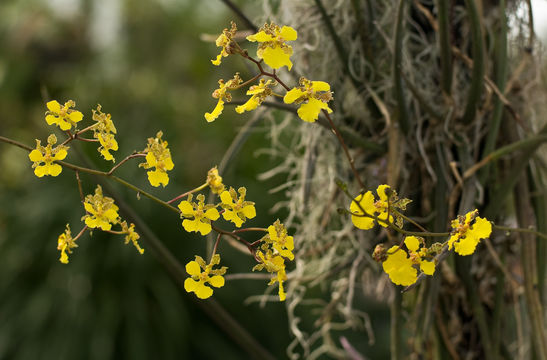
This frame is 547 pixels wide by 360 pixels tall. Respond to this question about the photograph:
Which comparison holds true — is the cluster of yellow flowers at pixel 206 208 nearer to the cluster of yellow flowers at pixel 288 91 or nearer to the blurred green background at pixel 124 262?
the cluster of yellow flowers at pixel 288 91

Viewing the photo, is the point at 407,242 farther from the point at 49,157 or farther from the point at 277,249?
the point at 49,157

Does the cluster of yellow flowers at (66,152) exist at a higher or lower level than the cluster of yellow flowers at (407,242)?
higher

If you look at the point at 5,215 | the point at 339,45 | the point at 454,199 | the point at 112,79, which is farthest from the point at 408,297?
the point at 112,79

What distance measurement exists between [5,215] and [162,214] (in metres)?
0.60

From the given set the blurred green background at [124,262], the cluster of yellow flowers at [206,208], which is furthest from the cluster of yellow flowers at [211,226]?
the blurred green background at [124,262]

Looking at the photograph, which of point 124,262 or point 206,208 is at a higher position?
point 124,262

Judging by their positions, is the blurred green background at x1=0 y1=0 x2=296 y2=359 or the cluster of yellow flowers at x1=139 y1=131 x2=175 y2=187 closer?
the cluster of yellow flowers at x1=139 y1=131 x2=175 y2=187

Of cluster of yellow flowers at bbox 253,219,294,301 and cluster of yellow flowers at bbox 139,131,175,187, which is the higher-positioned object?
cluster of yellow flowers at bbox 139,131,175,187

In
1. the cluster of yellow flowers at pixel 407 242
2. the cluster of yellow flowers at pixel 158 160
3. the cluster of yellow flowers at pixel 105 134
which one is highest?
the cluster of yellow flowers at pixel 105 134

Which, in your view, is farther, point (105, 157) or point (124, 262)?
point (124, 262)

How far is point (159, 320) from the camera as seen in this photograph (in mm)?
1700

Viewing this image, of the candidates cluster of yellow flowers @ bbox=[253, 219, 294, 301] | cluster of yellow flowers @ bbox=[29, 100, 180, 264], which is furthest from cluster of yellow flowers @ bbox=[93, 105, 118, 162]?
cluster of yellow flowers @ bbox=[253, 219, 294, 301]

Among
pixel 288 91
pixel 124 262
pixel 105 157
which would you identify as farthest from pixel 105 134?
pixel 124 262

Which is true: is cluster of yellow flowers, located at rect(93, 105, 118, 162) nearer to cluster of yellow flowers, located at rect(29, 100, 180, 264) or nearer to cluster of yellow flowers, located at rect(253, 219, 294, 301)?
cluster of yellow flowers, located at rect(29, 100, 180, 264)
